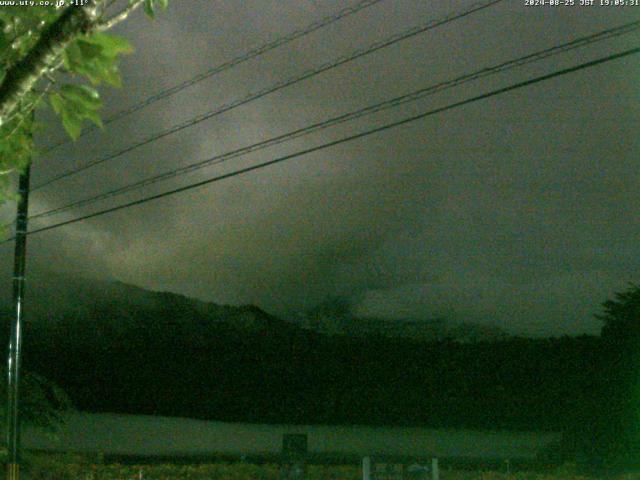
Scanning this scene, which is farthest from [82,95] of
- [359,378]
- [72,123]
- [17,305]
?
[359,378]

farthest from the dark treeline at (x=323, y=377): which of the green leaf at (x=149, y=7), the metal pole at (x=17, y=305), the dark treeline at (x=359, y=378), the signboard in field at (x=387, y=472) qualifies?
the green leaf at (x=149, y=7)

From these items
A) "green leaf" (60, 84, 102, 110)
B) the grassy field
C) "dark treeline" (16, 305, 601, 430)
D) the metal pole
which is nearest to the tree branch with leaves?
"green leaf" (60, 84, 102, 110)

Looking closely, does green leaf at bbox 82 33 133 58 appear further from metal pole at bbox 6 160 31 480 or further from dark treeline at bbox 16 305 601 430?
dark treeline at bbox 16 305 601 430

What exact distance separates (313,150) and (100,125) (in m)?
8.74

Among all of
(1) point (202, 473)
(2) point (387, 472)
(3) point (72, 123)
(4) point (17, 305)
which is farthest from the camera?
(1) point (202, 473)

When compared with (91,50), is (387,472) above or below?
below

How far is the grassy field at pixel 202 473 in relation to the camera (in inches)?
786

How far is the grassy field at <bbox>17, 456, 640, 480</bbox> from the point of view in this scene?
1995 cm

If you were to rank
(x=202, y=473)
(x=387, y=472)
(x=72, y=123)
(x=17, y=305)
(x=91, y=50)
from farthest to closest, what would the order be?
1. (x=202, y=473)
2. (x=17, y=305)
3. (x=387, y=472)
4. (x=72, y=123)
5. (x=91, y=50)


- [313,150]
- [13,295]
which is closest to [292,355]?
[13,295]

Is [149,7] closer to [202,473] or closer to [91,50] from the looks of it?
[91,50]

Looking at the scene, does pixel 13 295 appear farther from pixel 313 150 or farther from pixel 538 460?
pixel 538 460

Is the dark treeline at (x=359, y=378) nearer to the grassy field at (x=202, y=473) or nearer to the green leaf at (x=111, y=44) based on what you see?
the grassy field at (x=202, y=473)

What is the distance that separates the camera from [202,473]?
21.9m
